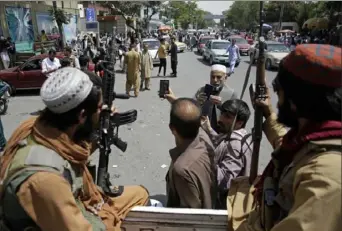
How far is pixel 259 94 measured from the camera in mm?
2014

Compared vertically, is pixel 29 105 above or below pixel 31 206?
below

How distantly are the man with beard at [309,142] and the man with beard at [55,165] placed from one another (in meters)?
0.92

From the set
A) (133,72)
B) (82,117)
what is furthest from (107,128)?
(133,72)

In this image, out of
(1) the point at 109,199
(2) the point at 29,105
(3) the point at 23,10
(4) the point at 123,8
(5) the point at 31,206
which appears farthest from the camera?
(4) the point at 123,8

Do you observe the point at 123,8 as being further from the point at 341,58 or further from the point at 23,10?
the point at 341,58

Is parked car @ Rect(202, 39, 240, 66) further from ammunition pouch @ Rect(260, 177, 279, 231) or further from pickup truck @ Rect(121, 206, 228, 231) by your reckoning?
ammunition pouch @ Rect(260, 177, 279, 231)

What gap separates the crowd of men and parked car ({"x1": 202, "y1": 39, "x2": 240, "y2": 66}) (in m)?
17.3

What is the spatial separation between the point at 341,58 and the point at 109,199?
158cm

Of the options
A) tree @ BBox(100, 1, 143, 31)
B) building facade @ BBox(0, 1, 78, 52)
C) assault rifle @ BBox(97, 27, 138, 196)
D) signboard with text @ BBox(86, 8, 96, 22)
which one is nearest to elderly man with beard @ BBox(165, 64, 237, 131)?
assault rifle @ BBox(97, 27, 138, 196)

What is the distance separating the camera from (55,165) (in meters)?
1.67

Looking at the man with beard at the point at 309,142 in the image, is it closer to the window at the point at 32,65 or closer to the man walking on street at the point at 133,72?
the man walking on street at the point at 133,72

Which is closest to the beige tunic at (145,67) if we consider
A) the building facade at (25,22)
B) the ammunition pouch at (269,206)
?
the building facade at (25,22)

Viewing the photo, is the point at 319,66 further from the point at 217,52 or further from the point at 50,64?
the point at 217,52

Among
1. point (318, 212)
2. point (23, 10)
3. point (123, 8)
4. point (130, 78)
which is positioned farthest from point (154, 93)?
point (123, 8)
